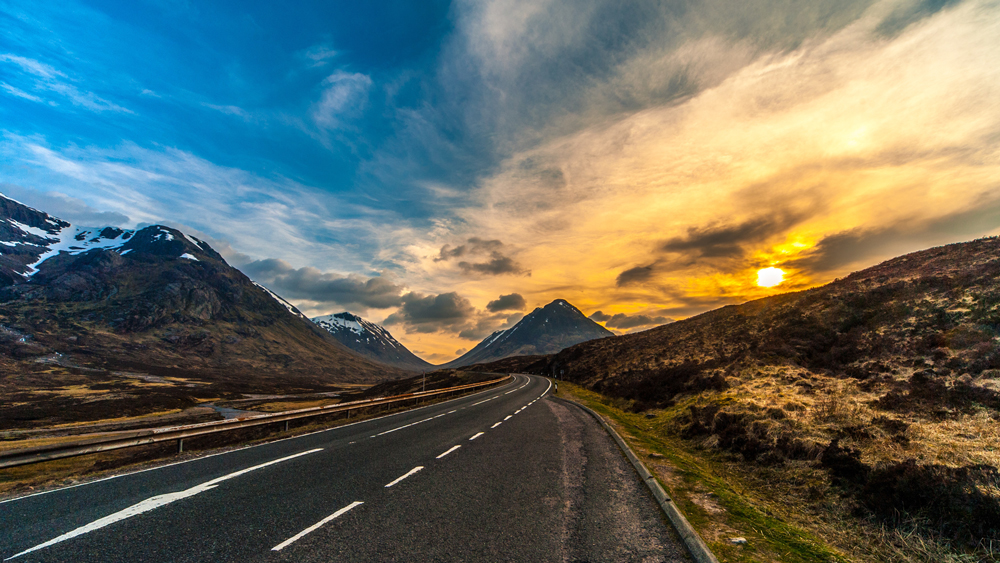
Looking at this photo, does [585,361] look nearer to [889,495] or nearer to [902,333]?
[902,333]

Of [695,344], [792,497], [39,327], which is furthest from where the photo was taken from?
[39,327]

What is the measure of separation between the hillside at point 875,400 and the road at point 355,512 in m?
4.13

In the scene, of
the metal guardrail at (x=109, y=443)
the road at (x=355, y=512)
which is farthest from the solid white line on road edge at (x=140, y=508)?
the metal guardrail at (x=109, y=443)

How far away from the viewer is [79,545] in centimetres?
503

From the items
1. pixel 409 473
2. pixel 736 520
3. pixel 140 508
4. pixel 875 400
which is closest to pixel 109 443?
pixel 140 508

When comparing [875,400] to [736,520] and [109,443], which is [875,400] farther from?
[109,443]

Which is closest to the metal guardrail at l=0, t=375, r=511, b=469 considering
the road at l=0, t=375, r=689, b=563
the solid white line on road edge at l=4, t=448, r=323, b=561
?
the road at l=0, t=375, r=689, b=563

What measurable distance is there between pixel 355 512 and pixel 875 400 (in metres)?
16.0

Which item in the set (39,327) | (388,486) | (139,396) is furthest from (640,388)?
(39,327)

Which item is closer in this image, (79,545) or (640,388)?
(79,545)

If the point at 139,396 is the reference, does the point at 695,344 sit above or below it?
above

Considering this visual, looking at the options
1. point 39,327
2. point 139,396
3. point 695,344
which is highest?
point 39,327

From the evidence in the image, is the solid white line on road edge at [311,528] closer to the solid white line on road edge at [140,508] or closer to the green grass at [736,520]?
the solid white line on road edge at [140,508]

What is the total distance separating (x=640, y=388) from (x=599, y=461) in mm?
19730
